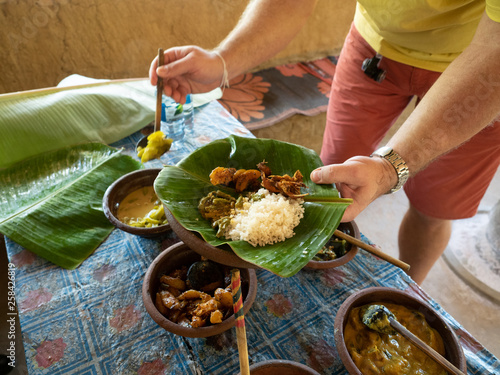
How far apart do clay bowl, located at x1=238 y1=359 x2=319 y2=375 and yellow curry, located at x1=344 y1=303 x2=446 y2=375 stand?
180 millimetres

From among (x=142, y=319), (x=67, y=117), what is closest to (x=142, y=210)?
(x=142, y=319)

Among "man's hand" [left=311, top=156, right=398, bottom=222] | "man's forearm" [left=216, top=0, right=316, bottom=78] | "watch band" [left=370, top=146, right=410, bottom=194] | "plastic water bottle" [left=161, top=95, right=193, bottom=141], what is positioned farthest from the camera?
"plastic water bottle" [left=161, top=95, right=193, bottom=141]

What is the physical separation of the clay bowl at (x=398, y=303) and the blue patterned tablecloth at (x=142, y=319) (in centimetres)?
16

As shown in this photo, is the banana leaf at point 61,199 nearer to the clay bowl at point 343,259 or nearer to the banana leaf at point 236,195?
the banana leaf at point 236,195

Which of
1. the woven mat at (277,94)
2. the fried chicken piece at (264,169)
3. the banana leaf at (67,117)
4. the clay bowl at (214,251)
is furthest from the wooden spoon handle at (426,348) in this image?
the woven mat at (277,94)

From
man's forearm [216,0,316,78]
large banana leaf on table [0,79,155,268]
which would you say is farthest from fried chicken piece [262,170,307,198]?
man's forearm [216,0,316,78]

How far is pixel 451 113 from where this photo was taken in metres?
1.29

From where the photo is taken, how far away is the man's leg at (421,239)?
208 centimetres

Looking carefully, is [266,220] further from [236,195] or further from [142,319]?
[142,319]

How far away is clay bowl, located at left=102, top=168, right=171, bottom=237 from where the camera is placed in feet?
4.53

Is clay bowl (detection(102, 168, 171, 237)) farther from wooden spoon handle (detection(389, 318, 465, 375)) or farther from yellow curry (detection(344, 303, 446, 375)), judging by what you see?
wooden spoon handle (detection(389, 318, 465, 375))

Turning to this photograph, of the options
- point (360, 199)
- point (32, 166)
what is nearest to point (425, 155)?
point (360, 199)

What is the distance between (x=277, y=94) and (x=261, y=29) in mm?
1664

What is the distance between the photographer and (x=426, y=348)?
3.48 feet
